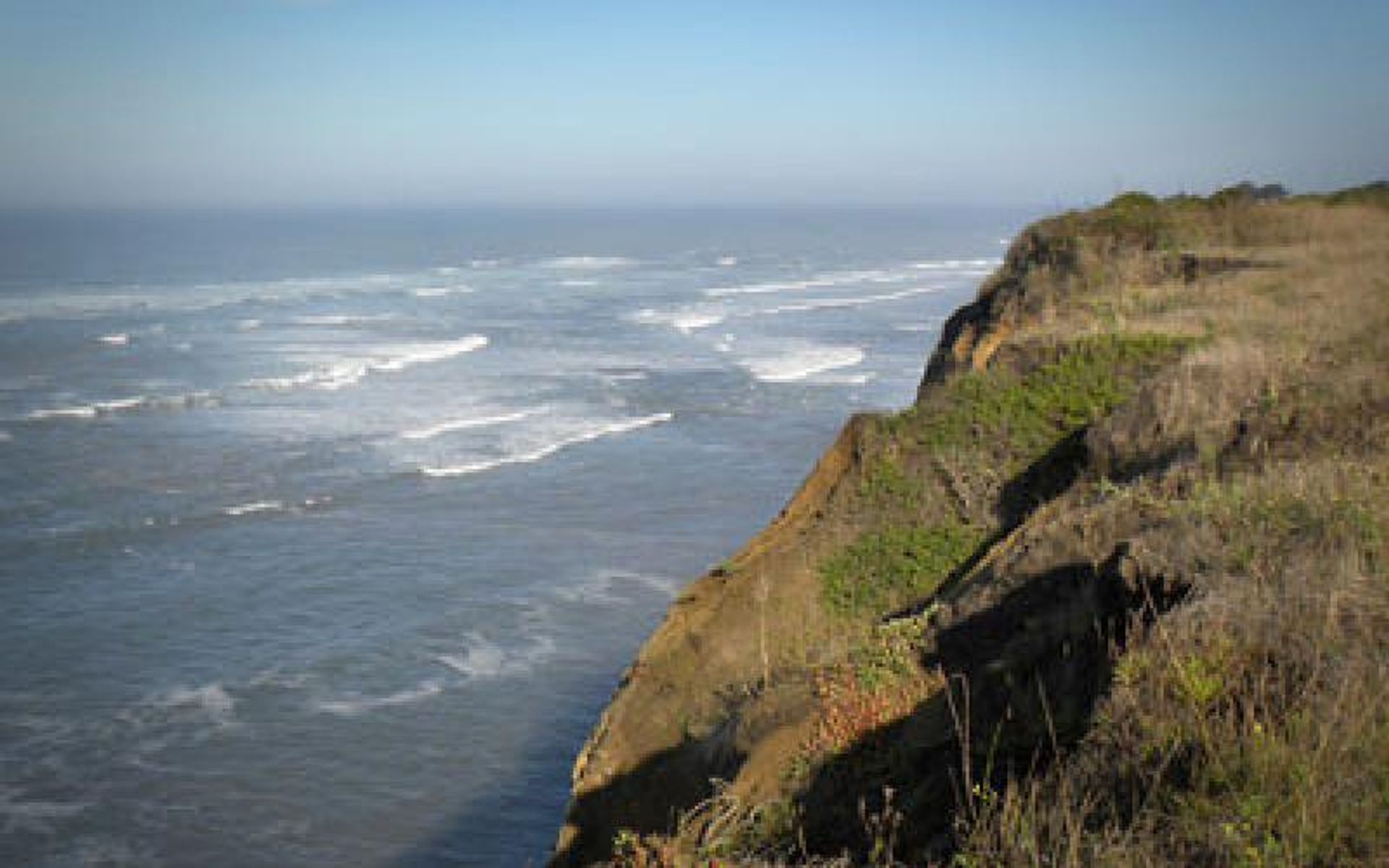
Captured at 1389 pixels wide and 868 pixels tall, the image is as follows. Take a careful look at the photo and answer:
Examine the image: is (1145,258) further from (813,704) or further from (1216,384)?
(813,704)

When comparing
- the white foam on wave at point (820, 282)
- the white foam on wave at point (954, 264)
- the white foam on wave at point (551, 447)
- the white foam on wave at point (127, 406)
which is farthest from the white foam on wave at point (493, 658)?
the white foam on wave at point (954, 264)

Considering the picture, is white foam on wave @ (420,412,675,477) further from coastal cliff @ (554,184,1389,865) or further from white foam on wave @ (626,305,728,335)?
white foam on wave @ (626,305,728,335)

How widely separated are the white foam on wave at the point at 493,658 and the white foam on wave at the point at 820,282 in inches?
2287

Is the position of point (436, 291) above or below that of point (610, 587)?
above

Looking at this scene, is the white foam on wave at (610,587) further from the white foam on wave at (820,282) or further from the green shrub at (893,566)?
the white foam on wave at (820,282)

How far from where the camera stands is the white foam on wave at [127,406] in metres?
41.9

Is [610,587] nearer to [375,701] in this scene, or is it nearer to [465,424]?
[375,701]

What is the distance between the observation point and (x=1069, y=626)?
7.00 metres

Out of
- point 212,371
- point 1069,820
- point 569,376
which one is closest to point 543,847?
point 1069,820

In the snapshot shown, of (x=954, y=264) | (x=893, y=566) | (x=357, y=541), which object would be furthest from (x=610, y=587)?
(x=954, y=264)

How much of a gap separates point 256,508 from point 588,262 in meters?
82.0

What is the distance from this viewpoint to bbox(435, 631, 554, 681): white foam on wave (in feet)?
71.0

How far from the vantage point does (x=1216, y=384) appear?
11.6 m

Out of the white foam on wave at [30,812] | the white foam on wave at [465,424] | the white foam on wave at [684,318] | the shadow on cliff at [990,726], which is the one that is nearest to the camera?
the shadow on cliff at [990,726]
